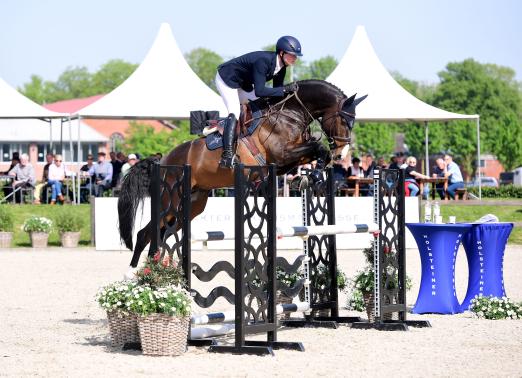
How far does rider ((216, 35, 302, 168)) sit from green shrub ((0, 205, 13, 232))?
10.9m

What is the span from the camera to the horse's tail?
1100 centimetres

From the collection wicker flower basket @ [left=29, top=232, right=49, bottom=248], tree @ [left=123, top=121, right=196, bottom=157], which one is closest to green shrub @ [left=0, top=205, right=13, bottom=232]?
wicker flower basket @ [left=29, top=232, right=49, bottom=248]

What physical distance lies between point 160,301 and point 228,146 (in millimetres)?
2955

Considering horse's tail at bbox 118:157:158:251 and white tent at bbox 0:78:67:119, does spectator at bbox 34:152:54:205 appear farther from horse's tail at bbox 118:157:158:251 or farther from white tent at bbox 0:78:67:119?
horse's tail at bbox 118:157:158:251

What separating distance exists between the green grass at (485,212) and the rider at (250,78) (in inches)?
478

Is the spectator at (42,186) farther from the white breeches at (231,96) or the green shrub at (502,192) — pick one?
the white breeches at (231,96)

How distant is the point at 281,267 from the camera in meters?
9.30

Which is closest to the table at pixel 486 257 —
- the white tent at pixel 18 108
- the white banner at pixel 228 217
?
the white banner at pixel 228 217

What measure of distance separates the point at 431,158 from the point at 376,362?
203ft

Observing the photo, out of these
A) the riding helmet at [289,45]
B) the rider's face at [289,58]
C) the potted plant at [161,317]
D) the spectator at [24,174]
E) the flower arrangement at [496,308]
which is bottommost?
the flower arrangement at [496,308]

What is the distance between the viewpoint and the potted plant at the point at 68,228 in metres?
20.5

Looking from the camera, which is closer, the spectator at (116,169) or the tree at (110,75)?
the spectator at (116,169)

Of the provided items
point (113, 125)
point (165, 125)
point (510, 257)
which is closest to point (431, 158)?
point (165, 125)

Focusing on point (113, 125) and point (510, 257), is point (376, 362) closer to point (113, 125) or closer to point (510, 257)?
point (510, 257)
